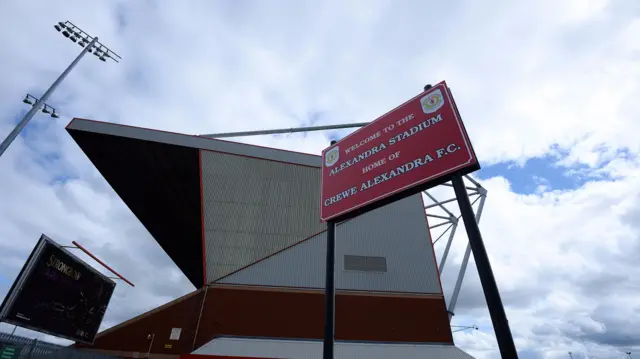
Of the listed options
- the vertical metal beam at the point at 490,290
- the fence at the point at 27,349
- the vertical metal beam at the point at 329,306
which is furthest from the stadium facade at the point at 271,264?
the vertical metal beam at the point at 490,290

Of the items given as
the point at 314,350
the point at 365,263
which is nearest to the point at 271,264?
Result: the point at 314,350

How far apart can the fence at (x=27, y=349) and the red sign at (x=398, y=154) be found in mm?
11571

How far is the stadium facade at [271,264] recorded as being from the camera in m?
20.4

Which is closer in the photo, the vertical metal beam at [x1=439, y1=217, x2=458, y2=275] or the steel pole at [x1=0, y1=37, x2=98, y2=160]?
the steel pole at [x1=0, y1=37, x2=98, y2=160]

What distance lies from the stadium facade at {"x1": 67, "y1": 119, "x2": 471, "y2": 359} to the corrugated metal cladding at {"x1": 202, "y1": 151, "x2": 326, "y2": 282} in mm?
73

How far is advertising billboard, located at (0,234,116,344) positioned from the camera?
1432 cm

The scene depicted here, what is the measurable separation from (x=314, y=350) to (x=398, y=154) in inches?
580

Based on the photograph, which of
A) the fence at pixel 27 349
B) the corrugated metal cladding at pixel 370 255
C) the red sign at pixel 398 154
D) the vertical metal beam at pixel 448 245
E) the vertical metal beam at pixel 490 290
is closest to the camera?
the vertical metal beam at pixel 490 290

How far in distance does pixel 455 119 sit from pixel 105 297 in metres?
23.4

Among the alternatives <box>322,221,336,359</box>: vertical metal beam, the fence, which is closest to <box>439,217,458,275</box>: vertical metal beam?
<box>322,221,336,359</box>: vertical metal beam

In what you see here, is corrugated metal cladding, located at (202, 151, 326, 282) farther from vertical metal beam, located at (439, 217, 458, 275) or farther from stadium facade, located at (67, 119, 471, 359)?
vertical metal beam, located at (439, 217, 458, 275)

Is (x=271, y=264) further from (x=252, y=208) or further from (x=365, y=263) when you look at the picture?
(x=365, y=263)

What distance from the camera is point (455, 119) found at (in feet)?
27.9

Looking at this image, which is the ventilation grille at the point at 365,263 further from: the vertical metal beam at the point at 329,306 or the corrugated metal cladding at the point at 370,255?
the vertical metal beam at the point at 329,306
